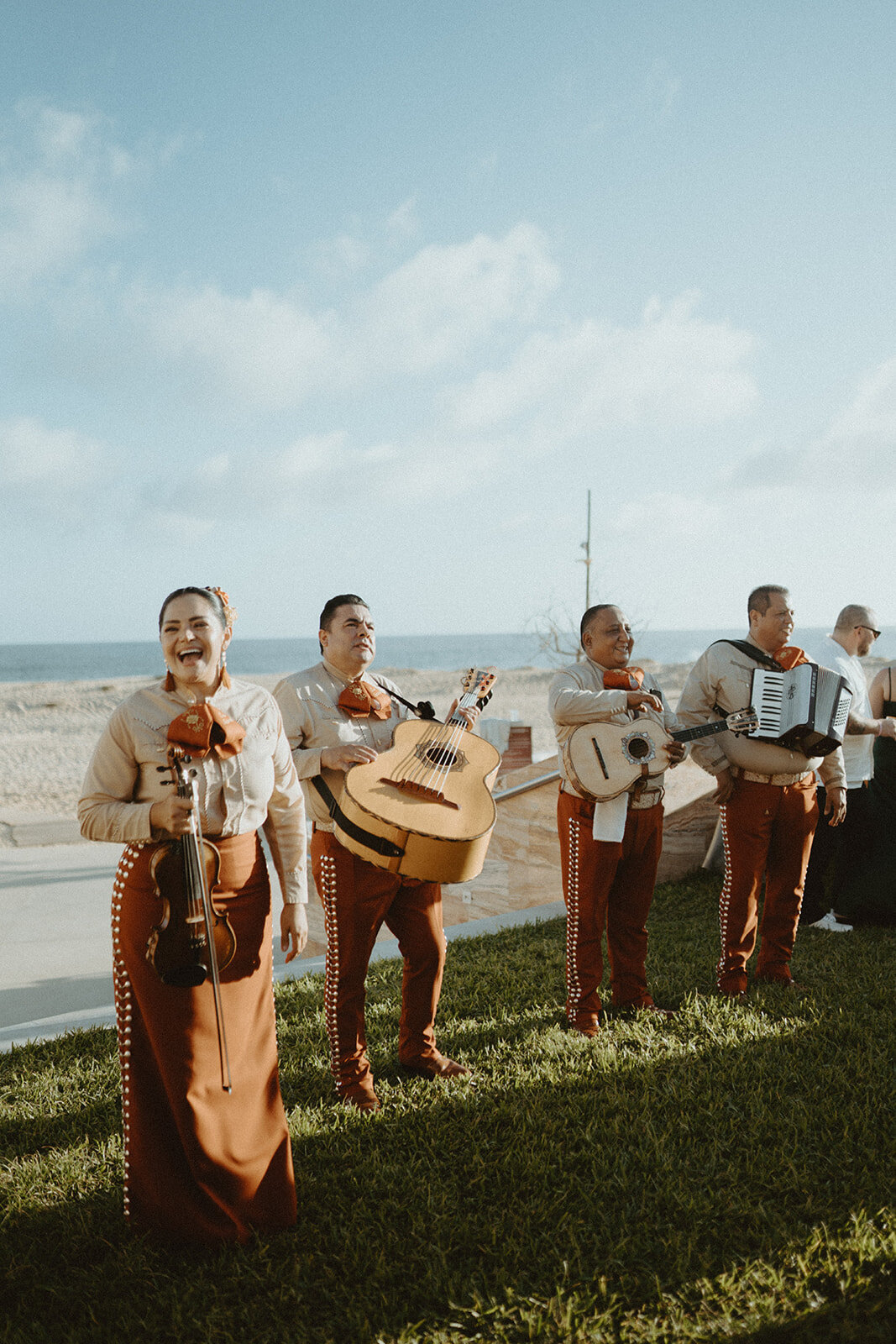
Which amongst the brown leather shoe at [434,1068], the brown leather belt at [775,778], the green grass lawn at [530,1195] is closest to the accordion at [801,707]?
the brown leather belt at [775,778]

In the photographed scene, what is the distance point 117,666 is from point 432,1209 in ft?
331

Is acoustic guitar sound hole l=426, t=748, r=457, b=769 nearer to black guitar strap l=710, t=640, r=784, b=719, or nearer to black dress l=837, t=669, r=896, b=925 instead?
black guitar strap l=710, t=640, r=784, b=719

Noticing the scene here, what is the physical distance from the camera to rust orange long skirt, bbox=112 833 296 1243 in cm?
280

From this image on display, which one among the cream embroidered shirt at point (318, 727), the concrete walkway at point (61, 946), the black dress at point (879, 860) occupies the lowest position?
the concrete walkway at point (61, 946)

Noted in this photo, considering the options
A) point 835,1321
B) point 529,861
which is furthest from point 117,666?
point 835,1321

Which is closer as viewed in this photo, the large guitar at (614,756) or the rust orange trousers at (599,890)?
the large guitar at (614,756)

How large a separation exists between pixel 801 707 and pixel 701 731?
59cm

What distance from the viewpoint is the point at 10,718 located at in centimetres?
4153

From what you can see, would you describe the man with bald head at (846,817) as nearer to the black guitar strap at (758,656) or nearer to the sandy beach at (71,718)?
the black guitar strap at (758,656)

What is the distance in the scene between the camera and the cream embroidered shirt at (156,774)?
9.29ft

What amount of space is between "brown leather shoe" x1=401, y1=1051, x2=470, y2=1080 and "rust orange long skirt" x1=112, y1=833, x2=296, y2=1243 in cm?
118

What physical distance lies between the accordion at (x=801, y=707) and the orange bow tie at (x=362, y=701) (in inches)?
85.8

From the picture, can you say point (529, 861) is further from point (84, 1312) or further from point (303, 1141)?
point (84, 1312)

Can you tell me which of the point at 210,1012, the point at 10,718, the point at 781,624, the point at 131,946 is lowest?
the point at 10,718
